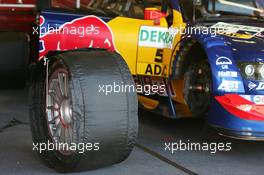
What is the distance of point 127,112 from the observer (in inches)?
161

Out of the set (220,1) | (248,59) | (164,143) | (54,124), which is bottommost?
(164,143)

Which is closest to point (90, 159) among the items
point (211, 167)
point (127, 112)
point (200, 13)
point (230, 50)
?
point (127, 112)

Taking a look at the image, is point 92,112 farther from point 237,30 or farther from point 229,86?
point 237,30

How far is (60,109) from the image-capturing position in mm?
4473

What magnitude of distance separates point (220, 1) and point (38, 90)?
1.86m

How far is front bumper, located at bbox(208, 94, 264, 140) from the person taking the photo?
4320 millimetres

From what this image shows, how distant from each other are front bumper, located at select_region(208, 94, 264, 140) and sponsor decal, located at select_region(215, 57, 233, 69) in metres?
0.23

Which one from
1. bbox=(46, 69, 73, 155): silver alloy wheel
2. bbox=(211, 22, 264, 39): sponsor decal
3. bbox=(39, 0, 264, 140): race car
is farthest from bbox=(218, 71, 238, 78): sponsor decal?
bbox=(46, 69, 73, 155): silver alloy wheel

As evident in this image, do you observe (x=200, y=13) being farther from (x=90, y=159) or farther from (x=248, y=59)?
(x=90, y=159)

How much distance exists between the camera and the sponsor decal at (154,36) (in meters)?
5.14
